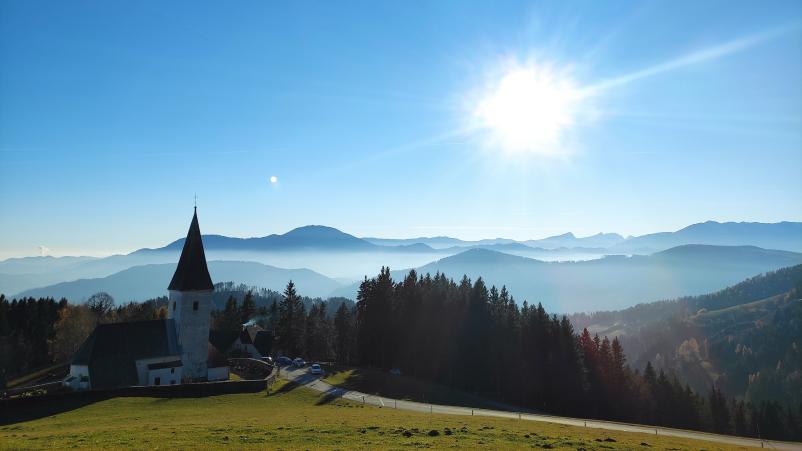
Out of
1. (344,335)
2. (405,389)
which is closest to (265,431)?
(405,389)

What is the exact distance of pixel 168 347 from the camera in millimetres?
53031

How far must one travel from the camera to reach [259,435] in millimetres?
26094

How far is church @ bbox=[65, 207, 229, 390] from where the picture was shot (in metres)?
48.6

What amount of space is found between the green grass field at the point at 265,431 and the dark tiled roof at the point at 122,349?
8.39 meters

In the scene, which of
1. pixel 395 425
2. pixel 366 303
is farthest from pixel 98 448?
pixel 366 303

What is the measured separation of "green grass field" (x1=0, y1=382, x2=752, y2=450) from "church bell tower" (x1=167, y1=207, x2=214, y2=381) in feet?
43.2

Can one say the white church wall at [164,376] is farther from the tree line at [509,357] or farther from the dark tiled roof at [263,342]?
the tree line at [509,357]

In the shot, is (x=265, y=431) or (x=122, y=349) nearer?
(x=265, y=431)

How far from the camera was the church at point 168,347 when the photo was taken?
48625 millimetres

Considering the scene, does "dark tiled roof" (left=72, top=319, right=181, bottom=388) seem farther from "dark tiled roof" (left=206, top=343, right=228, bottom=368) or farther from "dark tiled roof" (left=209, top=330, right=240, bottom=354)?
"dark tiled roof" (left=209, top=330, right=240, bottom=354)

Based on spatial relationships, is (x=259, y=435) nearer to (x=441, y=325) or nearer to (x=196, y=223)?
(x=196, y=223)

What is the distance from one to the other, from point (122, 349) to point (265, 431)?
31.9m

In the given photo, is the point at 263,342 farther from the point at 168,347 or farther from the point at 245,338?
the point at 168,347

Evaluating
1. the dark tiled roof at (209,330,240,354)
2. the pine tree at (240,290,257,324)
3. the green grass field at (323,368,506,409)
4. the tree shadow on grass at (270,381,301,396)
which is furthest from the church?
the pine tree at (240,290,257,324)
